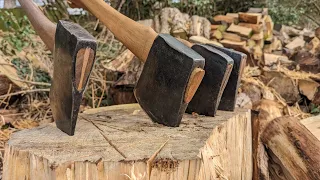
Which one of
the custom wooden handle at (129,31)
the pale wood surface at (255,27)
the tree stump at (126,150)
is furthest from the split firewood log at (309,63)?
the custom wooden handle at (129,31)

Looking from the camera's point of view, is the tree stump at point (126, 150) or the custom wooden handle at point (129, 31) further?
the custom wooden handle at point (129, 31)

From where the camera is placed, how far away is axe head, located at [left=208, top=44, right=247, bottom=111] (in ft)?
6.33

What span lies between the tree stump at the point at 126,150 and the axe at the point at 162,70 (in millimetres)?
83

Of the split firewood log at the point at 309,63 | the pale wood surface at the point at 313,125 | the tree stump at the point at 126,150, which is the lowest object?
the split firewood log at the point at 309,63

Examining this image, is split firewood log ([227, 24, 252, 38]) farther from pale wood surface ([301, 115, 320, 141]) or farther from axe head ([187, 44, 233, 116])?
axe head ([187, 44, 233, 116])

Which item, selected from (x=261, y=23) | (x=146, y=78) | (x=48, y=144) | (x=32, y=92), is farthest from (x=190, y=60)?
(x=261, y=23)

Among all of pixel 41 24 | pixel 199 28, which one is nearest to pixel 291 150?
pixel 41 24

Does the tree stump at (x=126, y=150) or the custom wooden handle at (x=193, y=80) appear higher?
the custom wooden handle at (x=193, y=80)

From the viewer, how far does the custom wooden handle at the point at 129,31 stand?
5.90 ft

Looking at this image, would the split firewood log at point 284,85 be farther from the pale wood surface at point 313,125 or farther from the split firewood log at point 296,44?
the split firewood log at point 296,44

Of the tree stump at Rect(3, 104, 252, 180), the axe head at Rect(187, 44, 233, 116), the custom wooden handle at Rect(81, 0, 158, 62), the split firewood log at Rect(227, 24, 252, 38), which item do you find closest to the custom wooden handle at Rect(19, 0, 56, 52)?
the custom wooden handle at Rect(81, 0, 158, 62)

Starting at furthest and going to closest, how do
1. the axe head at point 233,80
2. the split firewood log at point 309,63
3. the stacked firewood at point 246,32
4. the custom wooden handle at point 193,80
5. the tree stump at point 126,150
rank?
the stacked firewood at point 246,32, the split firewood log at point 309,63, the axe head at point 233,80, the custom wooden handle at point 193,80, the tree stump at point 126,150

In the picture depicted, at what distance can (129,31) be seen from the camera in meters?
1.84

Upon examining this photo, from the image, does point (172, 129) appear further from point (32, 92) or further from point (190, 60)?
point (32, 92)
